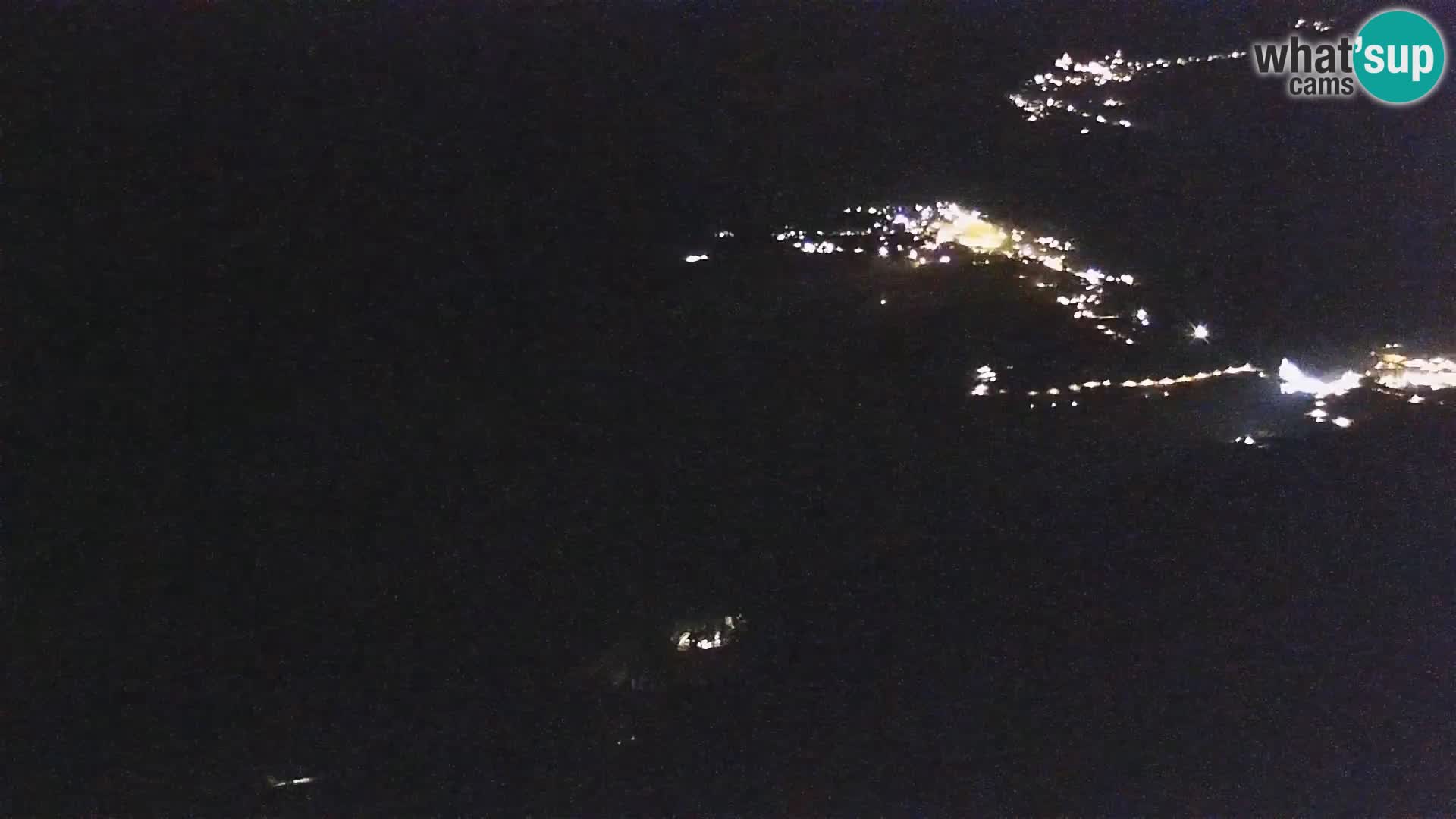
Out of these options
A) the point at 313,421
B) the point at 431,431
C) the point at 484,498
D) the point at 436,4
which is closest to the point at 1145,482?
the point at 484,498

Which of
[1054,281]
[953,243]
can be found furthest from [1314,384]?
[953,243]

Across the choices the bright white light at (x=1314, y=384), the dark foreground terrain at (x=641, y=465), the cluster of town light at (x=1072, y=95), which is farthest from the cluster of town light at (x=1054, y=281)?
the cluster of town light at (x=1072, y=95)

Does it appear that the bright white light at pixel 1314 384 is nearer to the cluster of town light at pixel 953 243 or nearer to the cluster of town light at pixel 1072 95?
the cluster of town light at pixel 953 243

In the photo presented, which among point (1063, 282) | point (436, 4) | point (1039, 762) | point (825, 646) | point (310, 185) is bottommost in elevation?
point (1039, 762)

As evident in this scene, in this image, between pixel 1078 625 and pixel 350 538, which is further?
pixel 350 538

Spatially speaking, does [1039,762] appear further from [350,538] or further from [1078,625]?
[350,538]

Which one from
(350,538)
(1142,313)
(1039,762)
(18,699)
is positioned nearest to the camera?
(1039,762)
